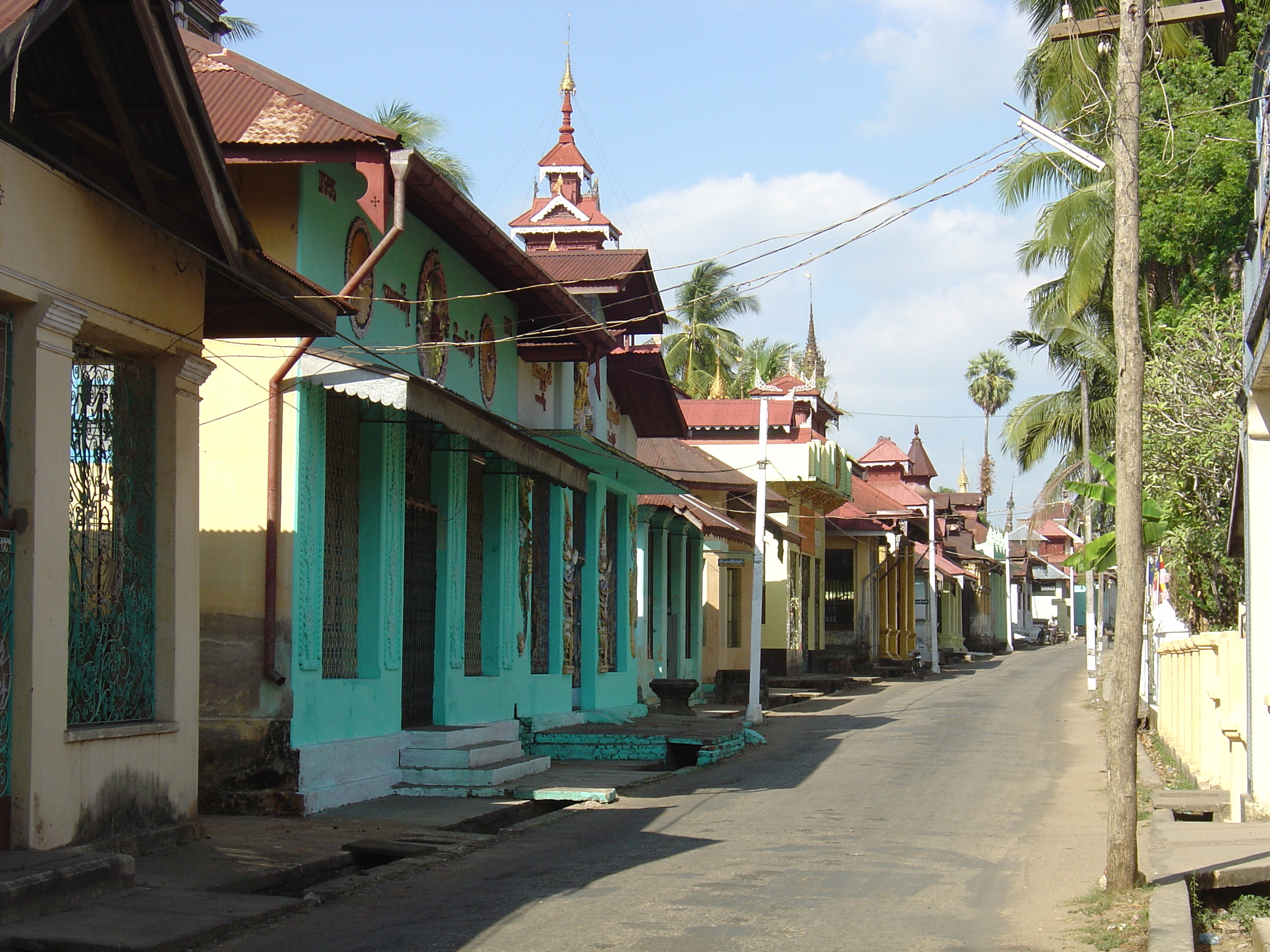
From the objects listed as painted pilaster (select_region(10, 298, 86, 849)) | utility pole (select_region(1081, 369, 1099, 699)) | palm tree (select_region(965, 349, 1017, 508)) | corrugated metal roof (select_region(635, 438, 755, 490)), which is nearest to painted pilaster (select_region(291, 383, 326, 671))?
painted pilaster (select_region(10, 298, 86, 849))

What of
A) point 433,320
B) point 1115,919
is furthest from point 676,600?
point 1115,919

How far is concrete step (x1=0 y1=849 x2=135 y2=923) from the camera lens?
7.17m

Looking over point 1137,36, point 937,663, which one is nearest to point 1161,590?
point 1137,36

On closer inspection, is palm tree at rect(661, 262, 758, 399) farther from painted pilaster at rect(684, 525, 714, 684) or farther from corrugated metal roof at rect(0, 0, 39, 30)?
corrugated metal roof at rect(0, 0, 39, 30)

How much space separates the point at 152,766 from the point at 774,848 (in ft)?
14.9

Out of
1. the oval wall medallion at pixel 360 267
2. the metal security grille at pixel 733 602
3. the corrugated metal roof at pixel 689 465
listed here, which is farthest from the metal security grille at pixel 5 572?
the metal security grille at pixel 733 602

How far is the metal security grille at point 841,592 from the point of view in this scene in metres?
46.5

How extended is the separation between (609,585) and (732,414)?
16485mm

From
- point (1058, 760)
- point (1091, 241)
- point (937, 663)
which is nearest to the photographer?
point (1058, 760)

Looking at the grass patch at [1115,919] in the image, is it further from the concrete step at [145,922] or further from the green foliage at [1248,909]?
the concrete step at [145,922]

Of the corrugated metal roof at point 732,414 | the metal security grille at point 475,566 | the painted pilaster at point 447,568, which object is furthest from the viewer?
the corrugated metal roof at point 732,414

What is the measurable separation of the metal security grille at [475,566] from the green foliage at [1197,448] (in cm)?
890

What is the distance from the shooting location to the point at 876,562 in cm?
4925

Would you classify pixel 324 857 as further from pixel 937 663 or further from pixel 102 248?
pixel 937 663
